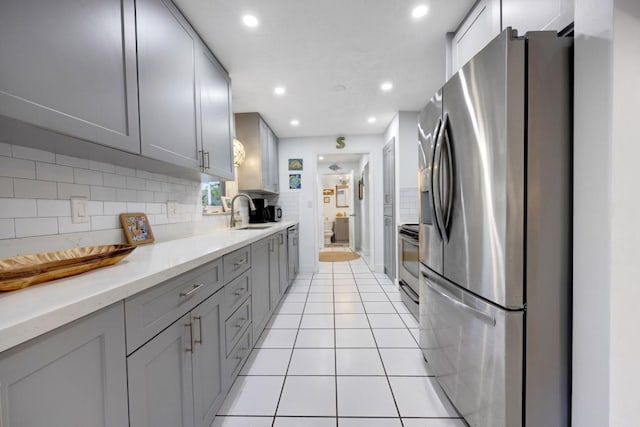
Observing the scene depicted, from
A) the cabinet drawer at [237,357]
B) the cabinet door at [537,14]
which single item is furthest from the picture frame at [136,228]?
the cabinet door at [537,14]

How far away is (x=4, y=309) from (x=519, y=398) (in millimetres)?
1596

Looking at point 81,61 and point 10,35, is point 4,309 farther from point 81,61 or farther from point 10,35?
point 81,61

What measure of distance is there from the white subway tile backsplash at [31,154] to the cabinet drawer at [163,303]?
0.78m

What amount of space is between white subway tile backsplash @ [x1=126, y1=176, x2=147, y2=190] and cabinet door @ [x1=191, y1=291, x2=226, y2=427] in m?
0.87

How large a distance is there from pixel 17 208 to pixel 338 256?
17.0 ft

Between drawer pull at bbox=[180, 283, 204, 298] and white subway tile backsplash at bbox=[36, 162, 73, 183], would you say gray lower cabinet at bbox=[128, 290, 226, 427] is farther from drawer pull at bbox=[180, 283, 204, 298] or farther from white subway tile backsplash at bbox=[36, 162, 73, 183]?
white subway tile backsplash at bbox=[36, 162, 73, 183]

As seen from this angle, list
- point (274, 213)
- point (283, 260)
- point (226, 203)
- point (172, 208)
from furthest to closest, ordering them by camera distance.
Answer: point (274, 213) < point (283, 260) < point (226, 203) < point (172, 208)

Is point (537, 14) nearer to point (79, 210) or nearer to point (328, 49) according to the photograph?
point (328, 49)

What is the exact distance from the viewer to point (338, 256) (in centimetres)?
576

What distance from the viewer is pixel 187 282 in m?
1.00

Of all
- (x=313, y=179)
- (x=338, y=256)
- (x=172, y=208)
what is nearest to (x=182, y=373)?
(x=172, y=208)

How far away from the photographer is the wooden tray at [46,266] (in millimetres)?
632

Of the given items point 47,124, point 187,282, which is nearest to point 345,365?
point 187,282

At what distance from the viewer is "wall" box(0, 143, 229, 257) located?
36.6 inches
